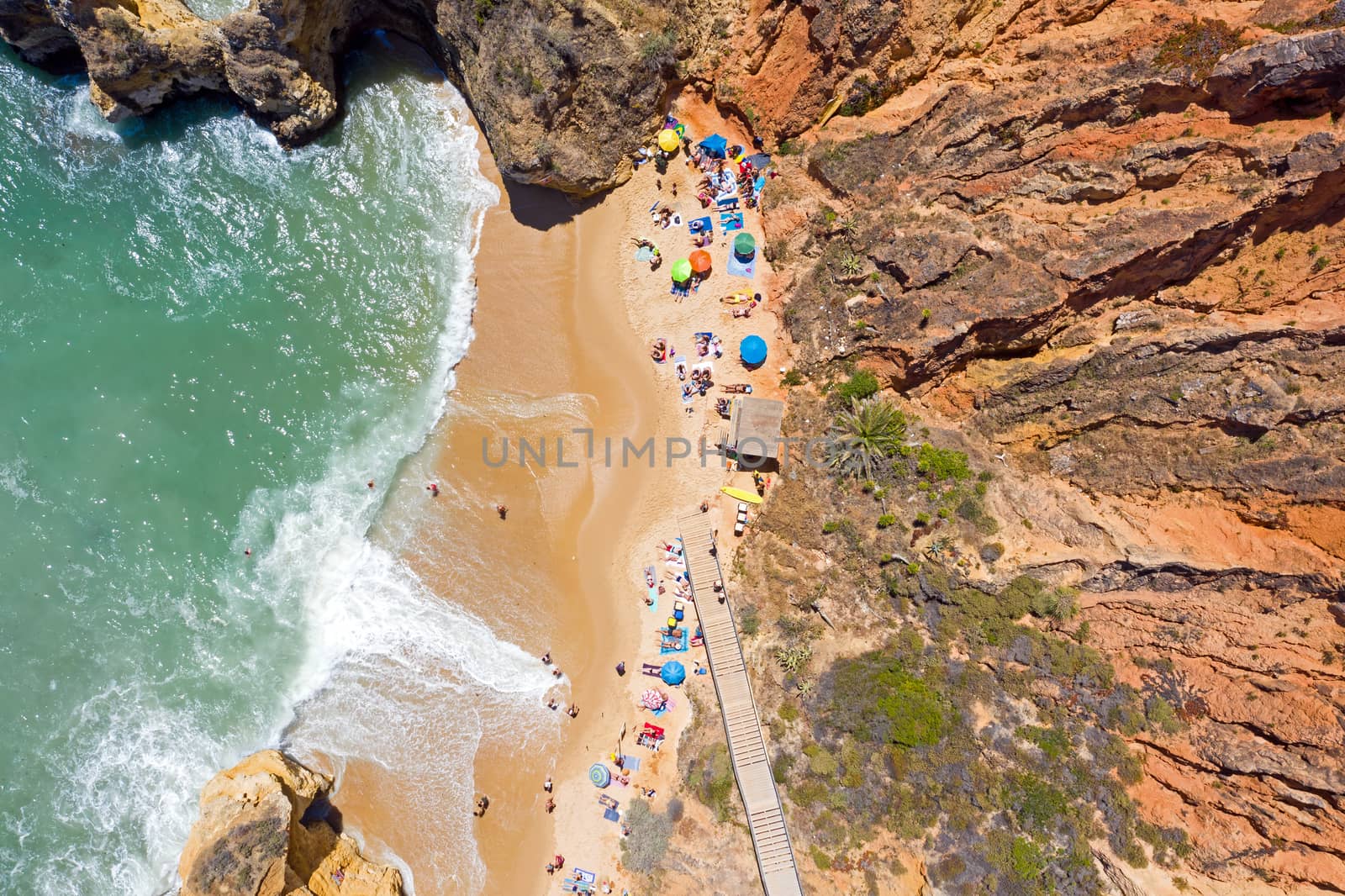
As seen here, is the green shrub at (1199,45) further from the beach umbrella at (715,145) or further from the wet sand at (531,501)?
the wet sand at (531,501)

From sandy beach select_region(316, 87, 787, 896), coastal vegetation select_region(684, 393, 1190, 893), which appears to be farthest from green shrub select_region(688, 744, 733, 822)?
sandy beach select_region(316, 87, 787, 896)

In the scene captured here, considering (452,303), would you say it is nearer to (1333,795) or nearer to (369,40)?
(369,40)

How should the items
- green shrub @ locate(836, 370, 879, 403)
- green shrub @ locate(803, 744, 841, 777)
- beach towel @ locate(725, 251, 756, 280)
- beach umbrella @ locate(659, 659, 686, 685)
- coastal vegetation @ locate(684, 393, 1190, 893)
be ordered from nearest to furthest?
1. coastal vegetation @ locate(684, 393, 1190, 893)
2. green shrub @ locate(803, 744, 841, 777)
3. green shrub @ locate(836, 370, 879, 403)
4. beach umbrella @ locate(659, 659, 686, 685)
5. beach towel @ locate(725, 251, 756, 280)

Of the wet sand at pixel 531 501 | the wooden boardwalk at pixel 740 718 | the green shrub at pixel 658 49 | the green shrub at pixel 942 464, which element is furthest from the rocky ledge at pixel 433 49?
the green shrub at pixel 942 464

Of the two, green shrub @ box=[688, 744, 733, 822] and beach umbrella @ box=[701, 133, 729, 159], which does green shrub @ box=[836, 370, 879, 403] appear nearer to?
beach umbrella @ box=[701, 133, 729, 159]

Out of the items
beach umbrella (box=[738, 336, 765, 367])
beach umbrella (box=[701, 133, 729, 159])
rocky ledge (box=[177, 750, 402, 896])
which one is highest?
beach umbrella (box=[701, 133, 729, 159])
